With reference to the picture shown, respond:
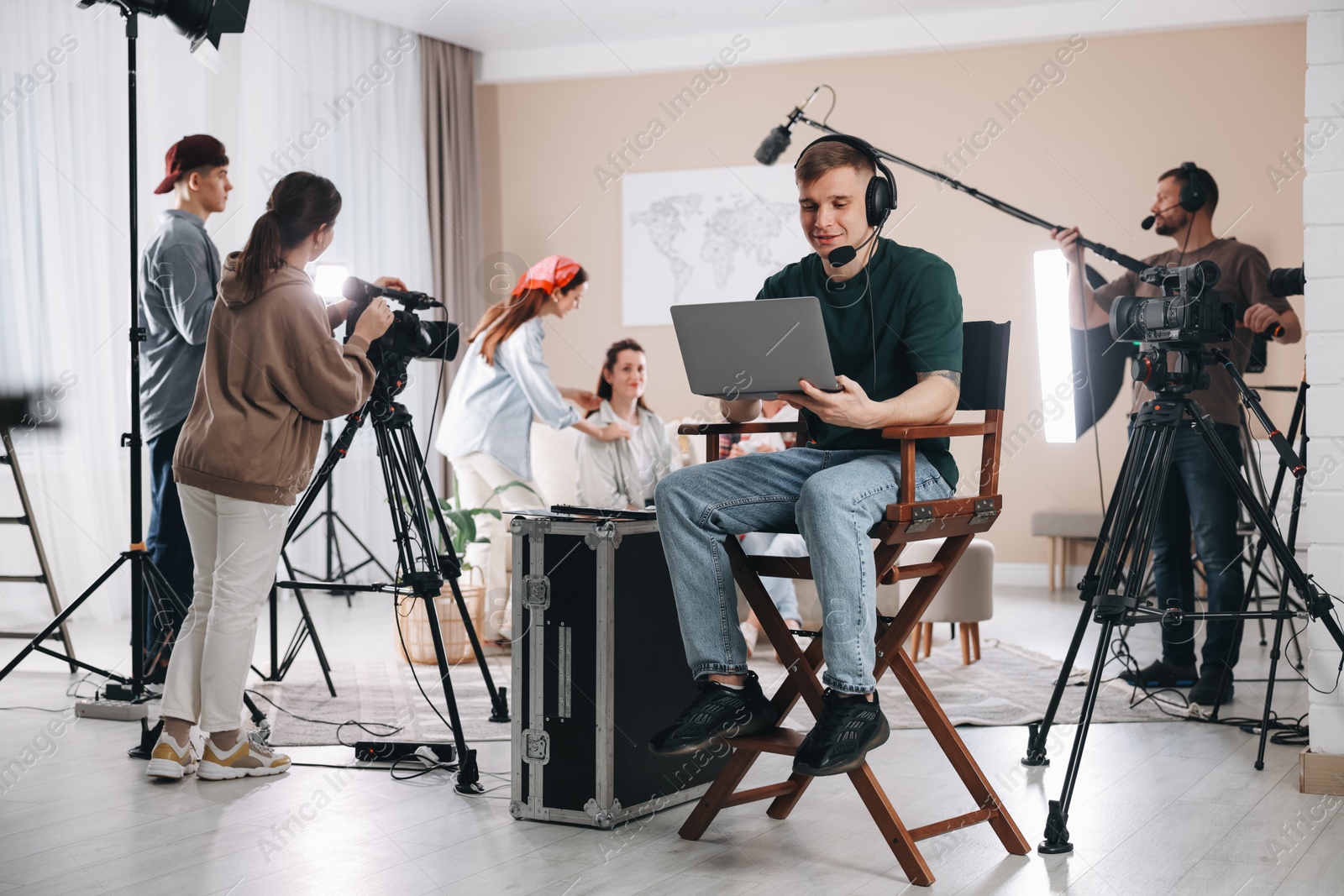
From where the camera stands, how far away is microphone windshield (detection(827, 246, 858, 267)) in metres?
2.18

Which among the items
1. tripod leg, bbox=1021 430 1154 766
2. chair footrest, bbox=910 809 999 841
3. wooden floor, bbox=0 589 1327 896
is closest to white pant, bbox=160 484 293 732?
wooden floor, bbox=0 589 1327 896

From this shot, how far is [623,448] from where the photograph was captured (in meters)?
4.43

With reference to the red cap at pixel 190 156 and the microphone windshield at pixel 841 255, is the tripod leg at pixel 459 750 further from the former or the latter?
the red cap at pixel 190 156

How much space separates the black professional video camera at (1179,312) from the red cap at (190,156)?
8.28 ft

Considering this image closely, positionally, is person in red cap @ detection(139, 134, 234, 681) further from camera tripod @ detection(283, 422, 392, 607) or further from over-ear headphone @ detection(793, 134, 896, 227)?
over-ear headphone @ detection(793, 134, 896, 227)

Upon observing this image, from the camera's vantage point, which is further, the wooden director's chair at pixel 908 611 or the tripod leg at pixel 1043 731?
the tripod leg at pixel 1043 731

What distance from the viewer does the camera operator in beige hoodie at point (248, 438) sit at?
2588mm

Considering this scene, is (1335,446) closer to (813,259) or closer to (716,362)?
(813,259)

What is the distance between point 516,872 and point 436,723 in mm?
1223

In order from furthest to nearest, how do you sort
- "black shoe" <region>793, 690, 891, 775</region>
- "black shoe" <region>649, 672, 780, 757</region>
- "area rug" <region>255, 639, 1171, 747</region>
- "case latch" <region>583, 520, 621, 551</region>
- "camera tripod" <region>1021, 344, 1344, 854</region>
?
"area rug" <region>255, 639, 1171, 747</region>
"camera tripod" <region>1021, 344, 1344, 854</region>
"case latch" <region>583, 520, 621, 551</region>
"black shoe" <region>649, 672, 780, 757</region>
"black shoe" <region>793, 690, 891, 775</region>

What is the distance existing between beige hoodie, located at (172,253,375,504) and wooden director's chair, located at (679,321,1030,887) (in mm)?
831

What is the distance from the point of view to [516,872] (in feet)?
6.88

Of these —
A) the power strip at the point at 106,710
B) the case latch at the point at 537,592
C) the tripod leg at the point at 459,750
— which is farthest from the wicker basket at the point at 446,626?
the case latch at the point at 537,592

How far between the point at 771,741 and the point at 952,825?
380 mm
